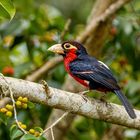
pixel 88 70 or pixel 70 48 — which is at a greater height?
pixel 70 48

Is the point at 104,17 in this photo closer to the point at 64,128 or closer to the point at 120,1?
the point at 120,1

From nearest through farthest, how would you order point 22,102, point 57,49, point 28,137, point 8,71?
point 28,137 → point 22,102 → point 57,49 → point 8,71

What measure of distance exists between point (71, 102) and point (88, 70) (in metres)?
0.84

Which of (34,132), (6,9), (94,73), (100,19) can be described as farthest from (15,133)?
(100,19)

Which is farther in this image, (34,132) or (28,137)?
(34,132)

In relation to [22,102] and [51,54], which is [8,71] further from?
[22,102]

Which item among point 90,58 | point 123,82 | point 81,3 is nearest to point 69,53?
point 90,58

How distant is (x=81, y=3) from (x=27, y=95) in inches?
255

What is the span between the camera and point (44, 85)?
3.37 metres

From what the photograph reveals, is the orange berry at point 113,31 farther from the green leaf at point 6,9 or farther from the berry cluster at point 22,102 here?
the berry cluster at point 22,102

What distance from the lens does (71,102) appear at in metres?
3.52

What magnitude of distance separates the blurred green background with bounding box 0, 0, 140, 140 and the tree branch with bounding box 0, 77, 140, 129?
1412 mm

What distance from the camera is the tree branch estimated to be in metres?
3.32

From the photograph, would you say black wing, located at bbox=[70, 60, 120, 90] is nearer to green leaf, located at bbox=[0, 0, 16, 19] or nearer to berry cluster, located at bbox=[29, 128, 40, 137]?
green leaf, located at bbox=[0, 0, 16, 19]
